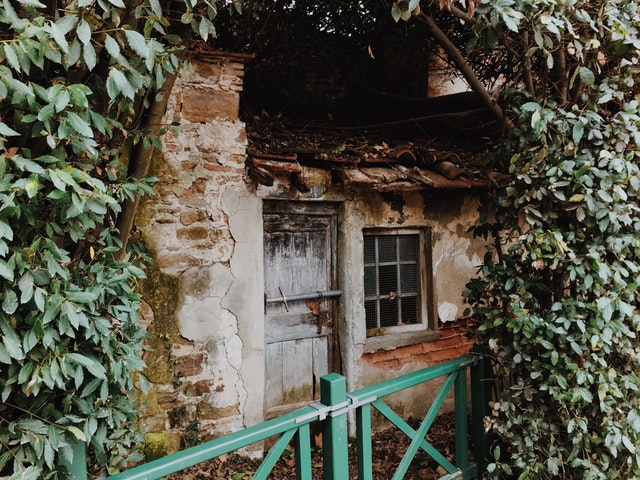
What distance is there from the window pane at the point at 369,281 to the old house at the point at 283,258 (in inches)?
0.6

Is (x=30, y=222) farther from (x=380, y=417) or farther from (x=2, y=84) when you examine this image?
(x=380, y=417)

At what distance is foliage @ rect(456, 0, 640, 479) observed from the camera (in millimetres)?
2510

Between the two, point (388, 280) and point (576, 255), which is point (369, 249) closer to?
point (388, 280)

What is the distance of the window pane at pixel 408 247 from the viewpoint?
4.87 m

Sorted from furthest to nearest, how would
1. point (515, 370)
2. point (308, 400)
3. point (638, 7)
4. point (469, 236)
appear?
point (469, 236), point (308, 400), point (515, 370), point (638, 7)

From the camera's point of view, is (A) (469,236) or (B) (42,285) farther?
(A) (469,236)

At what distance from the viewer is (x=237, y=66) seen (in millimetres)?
3773

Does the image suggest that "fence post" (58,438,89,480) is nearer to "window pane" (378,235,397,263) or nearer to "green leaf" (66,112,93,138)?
"green leaf" (66,112,93,138)

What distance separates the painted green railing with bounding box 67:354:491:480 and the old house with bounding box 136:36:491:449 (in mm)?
1104

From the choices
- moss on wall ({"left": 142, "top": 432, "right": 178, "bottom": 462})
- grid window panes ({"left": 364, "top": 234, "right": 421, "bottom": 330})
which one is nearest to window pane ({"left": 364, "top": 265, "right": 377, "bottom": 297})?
grid window panes ({"left": 364, "top": 234, "right": 421, "bottom": 330})

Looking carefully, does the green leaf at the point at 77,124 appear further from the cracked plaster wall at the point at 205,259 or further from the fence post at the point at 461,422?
the fence post at the point at 461,422

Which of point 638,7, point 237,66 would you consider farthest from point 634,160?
point 237,66

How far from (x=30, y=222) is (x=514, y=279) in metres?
2.54

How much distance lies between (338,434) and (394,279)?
266cm
